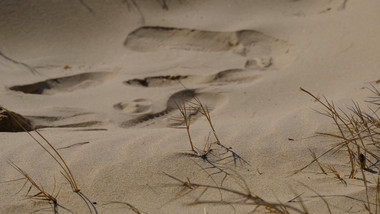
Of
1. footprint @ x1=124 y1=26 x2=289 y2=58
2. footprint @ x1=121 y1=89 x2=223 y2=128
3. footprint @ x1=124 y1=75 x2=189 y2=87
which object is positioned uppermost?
footprint @ x1=124 y1=26 x2=289 y2=58

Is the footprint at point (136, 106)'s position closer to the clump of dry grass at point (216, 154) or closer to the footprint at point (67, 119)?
the footprint at point (67, 119)

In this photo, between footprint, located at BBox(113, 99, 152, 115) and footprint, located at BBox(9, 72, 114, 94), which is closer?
footprint, located at BBox(113, 99, 152, 115)

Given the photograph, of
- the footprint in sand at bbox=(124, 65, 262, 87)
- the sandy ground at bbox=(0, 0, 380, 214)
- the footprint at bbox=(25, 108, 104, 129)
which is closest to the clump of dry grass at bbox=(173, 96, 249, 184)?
the sandy ground at bbox=(0, 0, 380, 214)

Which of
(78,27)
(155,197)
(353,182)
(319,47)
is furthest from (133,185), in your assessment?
(78,27)

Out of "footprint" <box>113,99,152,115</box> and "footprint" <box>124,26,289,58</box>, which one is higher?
"footprint" <box>124,26,289,58</box>

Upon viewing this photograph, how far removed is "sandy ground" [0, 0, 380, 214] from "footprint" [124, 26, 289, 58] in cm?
1

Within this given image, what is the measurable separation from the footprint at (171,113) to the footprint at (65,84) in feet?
2.32

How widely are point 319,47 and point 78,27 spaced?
2.07m

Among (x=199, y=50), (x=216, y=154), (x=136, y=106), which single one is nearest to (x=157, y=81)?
(x=136, y=106)

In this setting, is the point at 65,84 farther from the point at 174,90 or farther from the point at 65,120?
the point at 174,90

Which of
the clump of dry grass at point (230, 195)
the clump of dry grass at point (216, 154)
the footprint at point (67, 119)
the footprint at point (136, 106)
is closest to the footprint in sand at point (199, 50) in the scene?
the footprint at point (136, 106)

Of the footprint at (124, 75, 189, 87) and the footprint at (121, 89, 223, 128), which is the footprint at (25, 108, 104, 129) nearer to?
the footprint at (121, 89, 223, 128)

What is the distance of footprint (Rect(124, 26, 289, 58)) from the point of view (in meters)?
3.74

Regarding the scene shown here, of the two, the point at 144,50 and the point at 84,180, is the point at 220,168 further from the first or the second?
the point at 144,50
